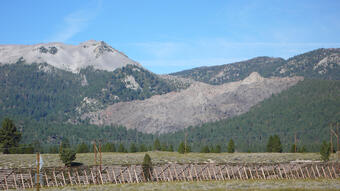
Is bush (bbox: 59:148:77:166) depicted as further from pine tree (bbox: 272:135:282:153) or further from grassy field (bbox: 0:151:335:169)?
pine tree (bbox: 272:135:282:153)

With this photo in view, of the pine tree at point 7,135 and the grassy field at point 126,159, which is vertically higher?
the pine tree at point 7,135

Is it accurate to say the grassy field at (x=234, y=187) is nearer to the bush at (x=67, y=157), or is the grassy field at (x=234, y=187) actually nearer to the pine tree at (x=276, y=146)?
the bush at (x=67, y=157)

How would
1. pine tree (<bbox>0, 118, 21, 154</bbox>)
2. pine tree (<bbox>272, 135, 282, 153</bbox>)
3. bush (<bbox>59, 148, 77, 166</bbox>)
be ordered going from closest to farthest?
bush (<bbox>59, 148, 77, 166</bbox>) < pine tree (<bbox>0, 118, 21, 154</bbox>) < pine tree (<bbox>272, 135, 282, 153</bbox>)

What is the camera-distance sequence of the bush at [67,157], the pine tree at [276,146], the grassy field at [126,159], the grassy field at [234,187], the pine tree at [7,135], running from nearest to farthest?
1. the grassy field at [234,187]
2. the bush at [67,157]
3. the grassy field at [126,159]
4. the pine tree at [7,135]
5. the pine tree at [276,146]

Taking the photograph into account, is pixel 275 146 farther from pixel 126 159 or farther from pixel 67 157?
pixel 67 157

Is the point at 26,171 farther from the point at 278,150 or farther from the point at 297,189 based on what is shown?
the point at 278,150

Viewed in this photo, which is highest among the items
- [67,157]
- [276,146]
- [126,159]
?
[67,157]

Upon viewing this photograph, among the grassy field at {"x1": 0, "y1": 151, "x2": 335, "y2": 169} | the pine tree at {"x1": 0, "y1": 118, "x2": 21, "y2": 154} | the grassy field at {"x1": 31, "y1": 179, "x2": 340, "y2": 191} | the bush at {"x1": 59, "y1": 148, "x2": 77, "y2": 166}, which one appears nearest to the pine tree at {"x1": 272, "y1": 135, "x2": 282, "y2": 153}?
the grassy field at {"x1": 0, "y1": 151, "x2": 335, "y2": 169}

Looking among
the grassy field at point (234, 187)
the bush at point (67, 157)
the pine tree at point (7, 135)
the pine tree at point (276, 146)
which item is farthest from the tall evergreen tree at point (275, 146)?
the grassy field at point (234, 187)

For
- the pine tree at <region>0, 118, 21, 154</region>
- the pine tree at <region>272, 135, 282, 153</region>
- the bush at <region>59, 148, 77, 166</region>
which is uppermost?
the pine tree at <region>0, 118, 21, 154</region>

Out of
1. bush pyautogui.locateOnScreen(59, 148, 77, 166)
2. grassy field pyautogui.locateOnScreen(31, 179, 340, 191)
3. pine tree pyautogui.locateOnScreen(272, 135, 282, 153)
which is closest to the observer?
grassy field pyautogui.locateOnScreen(31, 179, 340, 191)

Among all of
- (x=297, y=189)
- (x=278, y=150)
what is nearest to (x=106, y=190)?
(x=297, y=189)

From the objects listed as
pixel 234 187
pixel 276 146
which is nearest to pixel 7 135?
pixel 276 146

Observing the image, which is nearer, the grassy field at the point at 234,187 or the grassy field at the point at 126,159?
the grassy field at the point at 234,187
